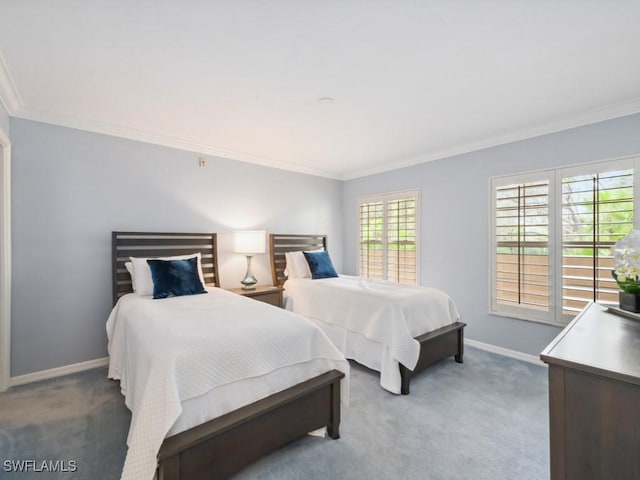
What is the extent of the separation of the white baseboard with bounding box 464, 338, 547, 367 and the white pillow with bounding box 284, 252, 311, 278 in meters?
2.24

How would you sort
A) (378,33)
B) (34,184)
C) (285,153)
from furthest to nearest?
(285,153) → (34,184) → (378,33)

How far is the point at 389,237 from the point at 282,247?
1.65 meters

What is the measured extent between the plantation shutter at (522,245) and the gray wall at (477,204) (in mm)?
151

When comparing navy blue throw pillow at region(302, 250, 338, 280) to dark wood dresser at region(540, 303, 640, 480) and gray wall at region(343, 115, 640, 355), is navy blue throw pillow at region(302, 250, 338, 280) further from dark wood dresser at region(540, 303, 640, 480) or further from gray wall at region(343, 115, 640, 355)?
dark wood dresser at region(540, 303, 640, 480)

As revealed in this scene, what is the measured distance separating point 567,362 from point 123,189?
381cm

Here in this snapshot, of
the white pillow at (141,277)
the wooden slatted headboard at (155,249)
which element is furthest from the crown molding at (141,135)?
the white pillow at (141,277)

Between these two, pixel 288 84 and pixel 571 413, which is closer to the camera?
pixel 571 413

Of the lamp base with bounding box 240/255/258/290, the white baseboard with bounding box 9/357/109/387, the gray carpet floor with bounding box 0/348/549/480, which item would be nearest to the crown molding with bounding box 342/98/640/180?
the gray carpet floor with bounding box 0/348/549/480

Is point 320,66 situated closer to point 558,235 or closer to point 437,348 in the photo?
point 437,348

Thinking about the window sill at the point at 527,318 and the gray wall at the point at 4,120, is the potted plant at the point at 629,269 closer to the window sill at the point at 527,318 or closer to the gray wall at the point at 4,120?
the window sill at the point at 527,318

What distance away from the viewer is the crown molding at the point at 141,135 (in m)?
2.83

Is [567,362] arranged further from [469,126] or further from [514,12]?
[469,126]

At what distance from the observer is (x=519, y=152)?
3363mm

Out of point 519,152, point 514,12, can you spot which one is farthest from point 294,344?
point 519,152
